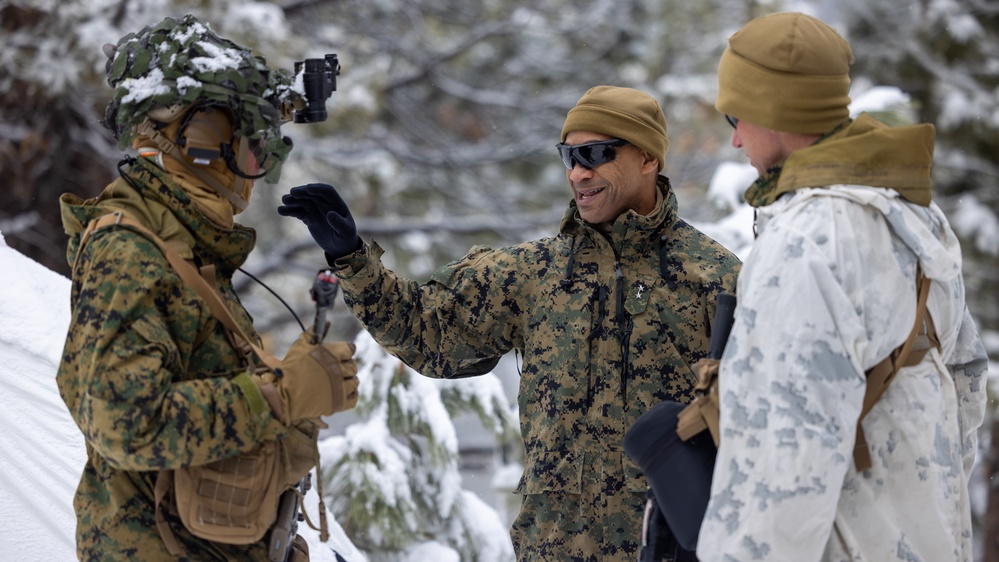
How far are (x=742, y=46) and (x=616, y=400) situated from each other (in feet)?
3.68

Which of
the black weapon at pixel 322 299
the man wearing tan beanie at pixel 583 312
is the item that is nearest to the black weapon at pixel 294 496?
the black weapon at pixel 322 299

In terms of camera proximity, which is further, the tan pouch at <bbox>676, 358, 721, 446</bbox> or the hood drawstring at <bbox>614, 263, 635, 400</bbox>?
the hood drawstring at <bbox>614, 263, 635, 400</bbox>

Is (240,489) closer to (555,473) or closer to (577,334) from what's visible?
(555,473)

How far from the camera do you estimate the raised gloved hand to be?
2.99m

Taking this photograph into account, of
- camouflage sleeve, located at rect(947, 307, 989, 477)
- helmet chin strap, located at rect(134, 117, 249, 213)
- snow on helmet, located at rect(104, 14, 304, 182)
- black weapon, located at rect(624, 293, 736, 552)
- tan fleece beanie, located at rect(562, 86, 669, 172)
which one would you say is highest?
tan fleece beanie, located at rect(562, 86, 669, 172)

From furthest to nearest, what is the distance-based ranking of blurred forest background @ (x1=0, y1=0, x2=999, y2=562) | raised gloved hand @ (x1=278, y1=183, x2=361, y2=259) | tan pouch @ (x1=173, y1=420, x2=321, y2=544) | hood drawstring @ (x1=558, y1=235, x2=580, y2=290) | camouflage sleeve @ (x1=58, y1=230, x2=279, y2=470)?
blurred forest background @ (x1=0, y1=0, x2=999, y2=562) < hood drawstring @ (x1=558, y1=235, x2=580, y2=290) < raised gloved hand @ (x1=278, y1=183, x2=361, y2=259) < tan pouch @ (x1=173, y1=420, x2=321, y2=544) < camouflage sleeve @ (x1=58, y1=230, x2=279, y2=470)

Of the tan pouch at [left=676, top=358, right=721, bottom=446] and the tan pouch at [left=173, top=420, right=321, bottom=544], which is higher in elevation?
the tan pouch at [left=676, top=358, right=721, bottom=446]

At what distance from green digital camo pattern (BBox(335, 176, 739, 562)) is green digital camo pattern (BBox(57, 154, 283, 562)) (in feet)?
2.66

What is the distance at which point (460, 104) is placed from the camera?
15891 millimetres

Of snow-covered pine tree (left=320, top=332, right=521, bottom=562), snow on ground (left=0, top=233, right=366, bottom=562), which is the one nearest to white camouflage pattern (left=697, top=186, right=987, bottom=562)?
snow on ground (left=0, top=233, right=366, bottom=562)

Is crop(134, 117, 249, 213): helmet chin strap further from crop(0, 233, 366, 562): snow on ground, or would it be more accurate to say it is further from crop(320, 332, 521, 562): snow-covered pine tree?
crop(320, 332, 521, 562): snow-covered pine tree

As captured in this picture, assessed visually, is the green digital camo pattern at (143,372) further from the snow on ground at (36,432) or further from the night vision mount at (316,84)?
the snow on ground at (36,432)

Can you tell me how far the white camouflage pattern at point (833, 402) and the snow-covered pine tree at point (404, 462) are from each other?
2905 mm

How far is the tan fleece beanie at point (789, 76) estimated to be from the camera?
2.33 meters
